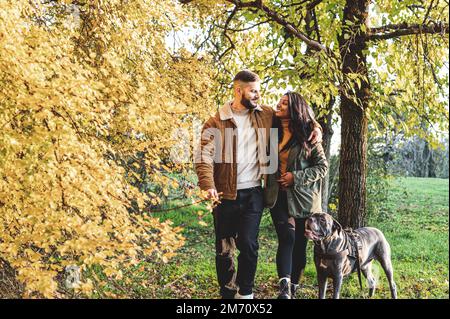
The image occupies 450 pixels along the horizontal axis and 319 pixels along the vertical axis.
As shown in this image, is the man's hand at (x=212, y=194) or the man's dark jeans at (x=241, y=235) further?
the man's dark jeans at (x=241, y=235)

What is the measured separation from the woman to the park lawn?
81 cm

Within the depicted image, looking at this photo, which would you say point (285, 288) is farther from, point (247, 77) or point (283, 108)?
point (247, 77)

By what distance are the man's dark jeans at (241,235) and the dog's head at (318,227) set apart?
A: 1.34 feet

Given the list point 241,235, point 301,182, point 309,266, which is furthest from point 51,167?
point 309,266

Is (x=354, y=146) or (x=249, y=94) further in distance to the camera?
(x=354, y=146)

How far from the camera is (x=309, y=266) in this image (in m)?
6.70

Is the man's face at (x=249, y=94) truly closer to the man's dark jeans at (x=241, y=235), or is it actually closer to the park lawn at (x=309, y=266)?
the man's dark jeans at (x=241, y=235)

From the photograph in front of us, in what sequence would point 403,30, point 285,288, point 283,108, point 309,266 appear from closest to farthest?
1. point 285,288
2. point 283,108
3. point 403,30
4. point 309,266

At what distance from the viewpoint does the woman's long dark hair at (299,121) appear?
460 centimetres

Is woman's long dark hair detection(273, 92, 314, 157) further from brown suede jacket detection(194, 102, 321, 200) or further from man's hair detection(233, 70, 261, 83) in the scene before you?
man's hair detection(233, 70, 261, 83)

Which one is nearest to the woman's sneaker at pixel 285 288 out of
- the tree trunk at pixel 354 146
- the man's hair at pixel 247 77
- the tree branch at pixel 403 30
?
the man's hair at pixel 247 77

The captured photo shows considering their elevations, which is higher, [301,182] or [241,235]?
[301,182]

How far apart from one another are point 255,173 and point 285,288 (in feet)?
3.12
